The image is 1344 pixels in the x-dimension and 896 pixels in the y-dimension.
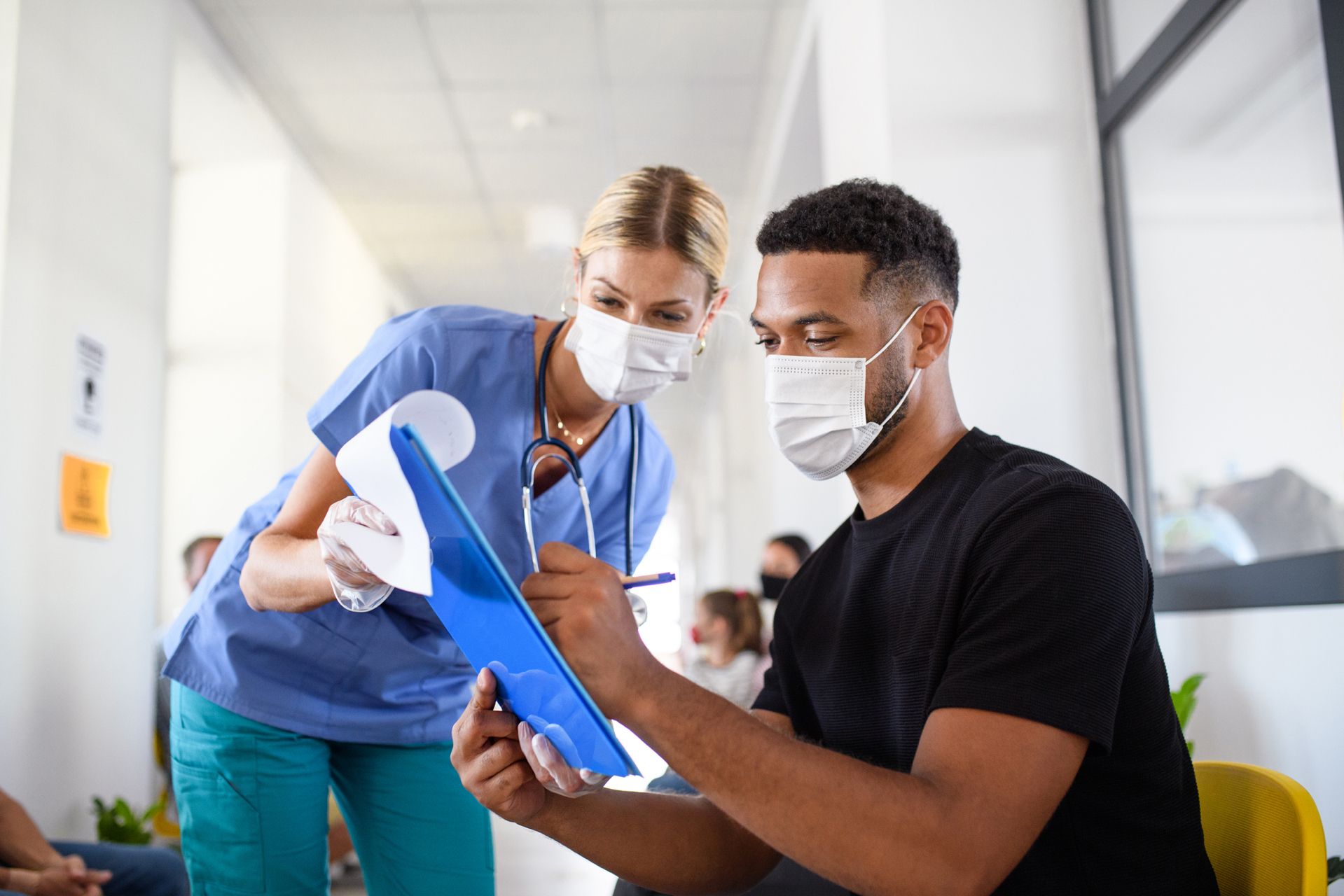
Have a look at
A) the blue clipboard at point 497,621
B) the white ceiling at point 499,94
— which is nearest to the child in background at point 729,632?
the white ceiling at point 499,94

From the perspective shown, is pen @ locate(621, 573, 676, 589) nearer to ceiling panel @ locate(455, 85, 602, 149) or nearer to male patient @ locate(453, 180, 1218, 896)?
male patient @ locate(453, 180, 1218, 896)

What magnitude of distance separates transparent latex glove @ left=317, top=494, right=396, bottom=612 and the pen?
164 millimetres

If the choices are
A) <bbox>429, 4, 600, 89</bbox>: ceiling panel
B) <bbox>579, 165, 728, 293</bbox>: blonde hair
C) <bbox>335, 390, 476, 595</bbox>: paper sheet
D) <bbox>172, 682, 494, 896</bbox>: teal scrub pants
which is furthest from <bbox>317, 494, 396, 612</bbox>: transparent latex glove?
<bbox>429, 4, 600, 89</bbox>: ceiling panel

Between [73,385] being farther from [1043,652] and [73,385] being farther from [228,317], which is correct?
[1043,652]

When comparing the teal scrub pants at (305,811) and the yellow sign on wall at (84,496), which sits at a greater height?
the yellow sign on wall at (84,496)

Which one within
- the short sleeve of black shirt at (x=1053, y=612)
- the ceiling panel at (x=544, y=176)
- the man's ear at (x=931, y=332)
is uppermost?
the ceiling panel at (x=544, y=176)

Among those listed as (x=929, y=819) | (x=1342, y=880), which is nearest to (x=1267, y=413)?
(x=1342, y=880)

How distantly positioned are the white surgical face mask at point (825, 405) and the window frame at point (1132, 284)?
3.28 feet

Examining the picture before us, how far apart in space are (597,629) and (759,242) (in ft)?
2.14

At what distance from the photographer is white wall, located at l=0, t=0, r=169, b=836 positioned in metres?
2.49

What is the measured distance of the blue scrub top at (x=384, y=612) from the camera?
4.26 feet

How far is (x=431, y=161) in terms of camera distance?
4.87 meters

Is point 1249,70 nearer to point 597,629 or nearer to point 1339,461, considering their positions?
point 1339,461

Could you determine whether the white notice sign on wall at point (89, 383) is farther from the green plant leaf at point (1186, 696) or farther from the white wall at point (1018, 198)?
the green plant leaf at point (1186, 696)
